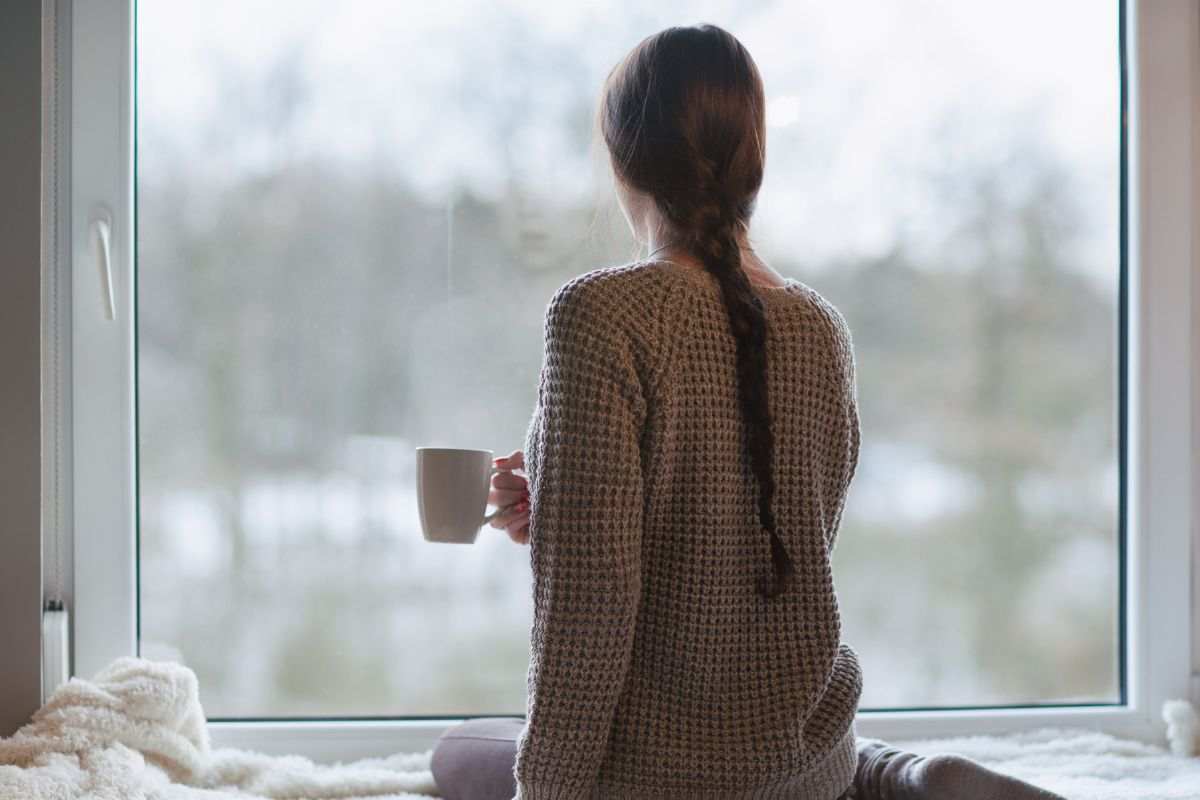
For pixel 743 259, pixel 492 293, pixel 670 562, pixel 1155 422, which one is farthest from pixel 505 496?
pixel 1155 422

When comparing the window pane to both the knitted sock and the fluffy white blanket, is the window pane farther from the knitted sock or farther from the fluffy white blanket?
the knitted sock

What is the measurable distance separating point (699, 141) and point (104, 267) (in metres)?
0.84

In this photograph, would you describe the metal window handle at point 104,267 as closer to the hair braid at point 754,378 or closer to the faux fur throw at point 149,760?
the faux fur throw at point 149,760

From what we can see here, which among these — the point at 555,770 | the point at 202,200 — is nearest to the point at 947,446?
the point at 555,770

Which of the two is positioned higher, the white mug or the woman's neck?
the woman's neck

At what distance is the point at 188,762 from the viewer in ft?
4.30

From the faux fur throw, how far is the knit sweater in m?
0.51

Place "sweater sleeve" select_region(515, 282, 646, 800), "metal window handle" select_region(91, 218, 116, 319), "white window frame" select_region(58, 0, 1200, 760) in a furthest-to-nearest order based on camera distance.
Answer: "white window frame" select_region(58, 0, 1200, 760) < "metal window handle" select_region(91, 218, 116, 319) < "sweater sleeve" select_region(515, 282, 646, 800)

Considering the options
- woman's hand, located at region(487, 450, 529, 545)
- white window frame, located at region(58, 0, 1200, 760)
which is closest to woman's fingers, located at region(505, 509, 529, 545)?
woman's hand, located at region(487, 450, 529, 545)

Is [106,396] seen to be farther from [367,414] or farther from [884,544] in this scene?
[884,544]

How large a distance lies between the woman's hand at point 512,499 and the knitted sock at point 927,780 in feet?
1.50

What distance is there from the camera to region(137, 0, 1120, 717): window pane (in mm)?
1477

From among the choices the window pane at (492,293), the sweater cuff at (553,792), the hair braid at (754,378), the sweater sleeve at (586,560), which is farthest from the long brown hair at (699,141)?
the window pane at (492,293)

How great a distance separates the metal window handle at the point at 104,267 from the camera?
1.41 meters
